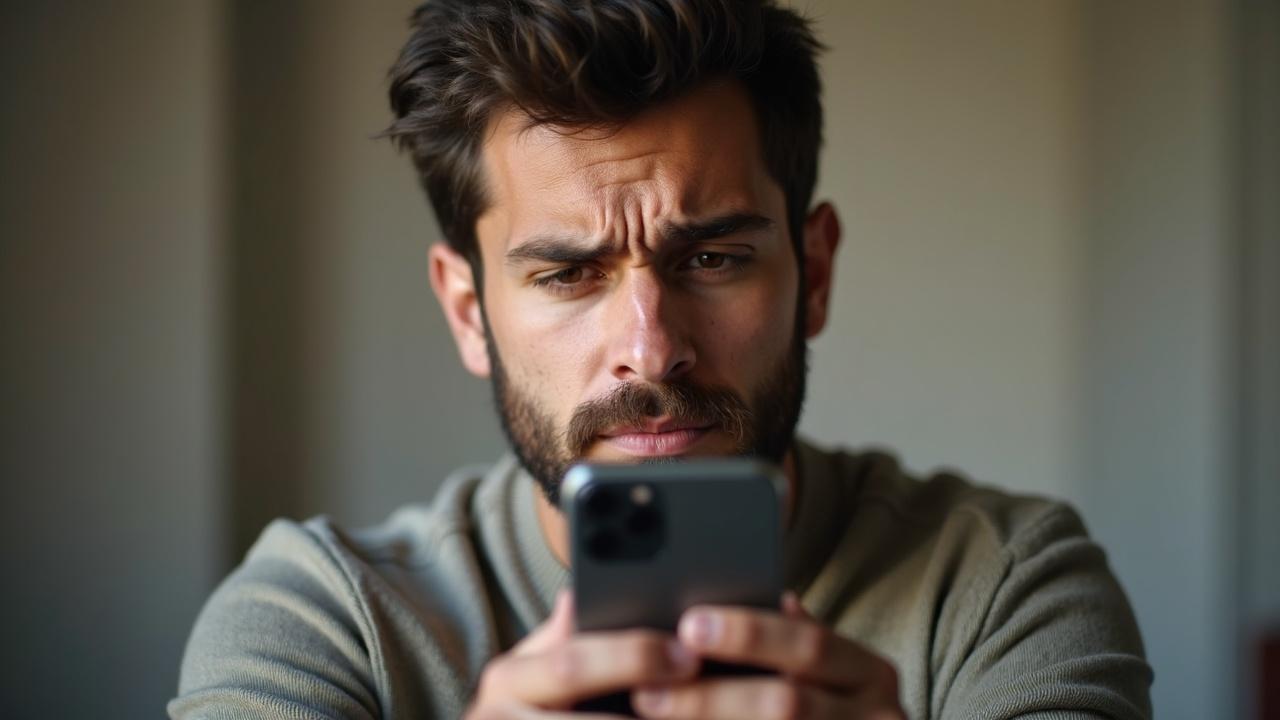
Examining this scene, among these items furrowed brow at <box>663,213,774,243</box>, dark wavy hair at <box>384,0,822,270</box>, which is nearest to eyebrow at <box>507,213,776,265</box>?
furrowed brow at <box>663,213,774,243</box>

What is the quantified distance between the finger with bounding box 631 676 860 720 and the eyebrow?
0.61 metres

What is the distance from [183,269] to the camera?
2.07 metres

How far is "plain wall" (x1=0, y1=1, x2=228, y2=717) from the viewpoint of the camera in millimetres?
1954

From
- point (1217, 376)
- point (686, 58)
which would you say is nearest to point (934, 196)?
point (1217, 376)

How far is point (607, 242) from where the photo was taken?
1.24 metres

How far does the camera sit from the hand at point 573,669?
717 millimetres

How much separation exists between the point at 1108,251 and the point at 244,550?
2234mm

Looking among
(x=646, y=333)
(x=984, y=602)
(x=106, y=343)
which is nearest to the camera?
(x=646, y=333)

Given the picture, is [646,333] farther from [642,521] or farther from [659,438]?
[642,521]

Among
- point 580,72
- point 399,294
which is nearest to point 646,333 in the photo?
point 580,72

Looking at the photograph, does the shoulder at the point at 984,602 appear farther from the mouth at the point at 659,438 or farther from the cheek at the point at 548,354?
the cheek at the point at 548,354

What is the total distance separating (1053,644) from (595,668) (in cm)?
72

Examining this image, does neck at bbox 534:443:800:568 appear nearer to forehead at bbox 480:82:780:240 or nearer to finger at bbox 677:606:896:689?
forehead at bbox 480:82:780:240

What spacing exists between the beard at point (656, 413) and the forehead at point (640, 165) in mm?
196
